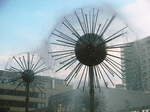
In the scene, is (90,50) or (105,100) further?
(105,100)

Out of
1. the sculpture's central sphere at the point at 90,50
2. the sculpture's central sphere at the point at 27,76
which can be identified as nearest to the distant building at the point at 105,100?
the sculpture's central sphere at the point at 27,76

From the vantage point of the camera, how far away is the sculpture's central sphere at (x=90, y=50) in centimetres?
2466

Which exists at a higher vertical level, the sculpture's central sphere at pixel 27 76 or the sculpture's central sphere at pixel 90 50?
the sculpture's central sphere at pixel 90 50

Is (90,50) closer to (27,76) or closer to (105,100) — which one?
(27,76)

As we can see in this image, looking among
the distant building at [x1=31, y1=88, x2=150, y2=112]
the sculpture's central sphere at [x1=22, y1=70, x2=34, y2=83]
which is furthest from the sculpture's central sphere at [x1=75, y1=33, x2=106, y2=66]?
the distant building at [x1=31, y1=88, x2=150, y2=112]

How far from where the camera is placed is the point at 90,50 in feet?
81.1

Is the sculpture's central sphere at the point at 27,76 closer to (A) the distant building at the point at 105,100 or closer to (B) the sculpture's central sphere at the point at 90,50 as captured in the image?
(B) the sculpture's central sphere at the point at 90,50

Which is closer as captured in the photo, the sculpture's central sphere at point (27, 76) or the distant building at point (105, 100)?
the sculpture's central sphere at point (27, 76)

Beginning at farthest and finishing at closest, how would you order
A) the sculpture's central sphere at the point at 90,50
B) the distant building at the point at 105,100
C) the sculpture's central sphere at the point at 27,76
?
1. the distant building at the point at 105,100
2. the sculpture's central sphere at the point at 27,76
3. the sculpture's central sphere at the point at 90,50

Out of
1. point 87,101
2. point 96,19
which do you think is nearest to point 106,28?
point 96,19

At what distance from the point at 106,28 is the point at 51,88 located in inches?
4580

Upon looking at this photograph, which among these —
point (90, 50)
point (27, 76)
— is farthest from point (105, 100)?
point (90, 50)

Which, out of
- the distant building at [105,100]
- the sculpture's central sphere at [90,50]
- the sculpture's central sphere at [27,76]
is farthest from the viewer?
the distant building at [105,100]

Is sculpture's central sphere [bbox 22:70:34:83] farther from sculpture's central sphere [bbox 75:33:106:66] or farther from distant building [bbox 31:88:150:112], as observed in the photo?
distant building [bbox 31:88:150:112]
